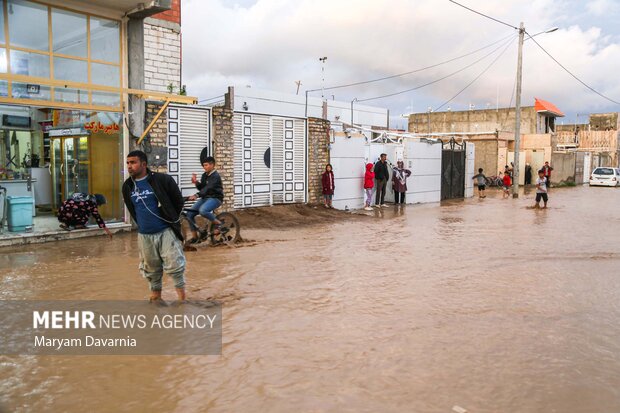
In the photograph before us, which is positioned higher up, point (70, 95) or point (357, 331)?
point (70, 95)

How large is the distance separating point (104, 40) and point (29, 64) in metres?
1.72

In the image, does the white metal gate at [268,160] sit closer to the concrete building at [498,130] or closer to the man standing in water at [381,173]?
the man standing in water at [381,173]

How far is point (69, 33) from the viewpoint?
10422 millimetres

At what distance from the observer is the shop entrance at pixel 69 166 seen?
12.0m

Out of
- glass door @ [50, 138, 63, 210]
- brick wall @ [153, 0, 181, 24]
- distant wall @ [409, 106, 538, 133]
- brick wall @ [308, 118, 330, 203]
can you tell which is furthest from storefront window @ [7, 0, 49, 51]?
distant wall @ [409, 106, 538, 133]

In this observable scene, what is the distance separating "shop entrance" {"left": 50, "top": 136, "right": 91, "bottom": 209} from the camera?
1198 cm

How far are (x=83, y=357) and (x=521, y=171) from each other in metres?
36.5

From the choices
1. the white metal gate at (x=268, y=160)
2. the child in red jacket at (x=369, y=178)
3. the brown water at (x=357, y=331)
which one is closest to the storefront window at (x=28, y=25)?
the brown water at (x=357, y=331)

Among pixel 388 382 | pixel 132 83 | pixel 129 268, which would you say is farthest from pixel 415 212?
pixel 388 382

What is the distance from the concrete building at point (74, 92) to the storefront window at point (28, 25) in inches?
0.7

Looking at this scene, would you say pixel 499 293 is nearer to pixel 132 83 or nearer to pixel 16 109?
pixel 132 83

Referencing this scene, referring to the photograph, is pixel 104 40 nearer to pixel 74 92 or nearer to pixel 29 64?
pixel 74 92

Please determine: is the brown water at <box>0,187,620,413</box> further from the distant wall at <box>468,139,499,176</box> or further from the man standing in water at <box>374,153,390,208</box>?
the distant wall at <box>468,139,499,176</box>

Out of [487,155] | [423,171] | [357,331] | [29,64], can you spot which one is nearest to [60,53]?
[29,64]
